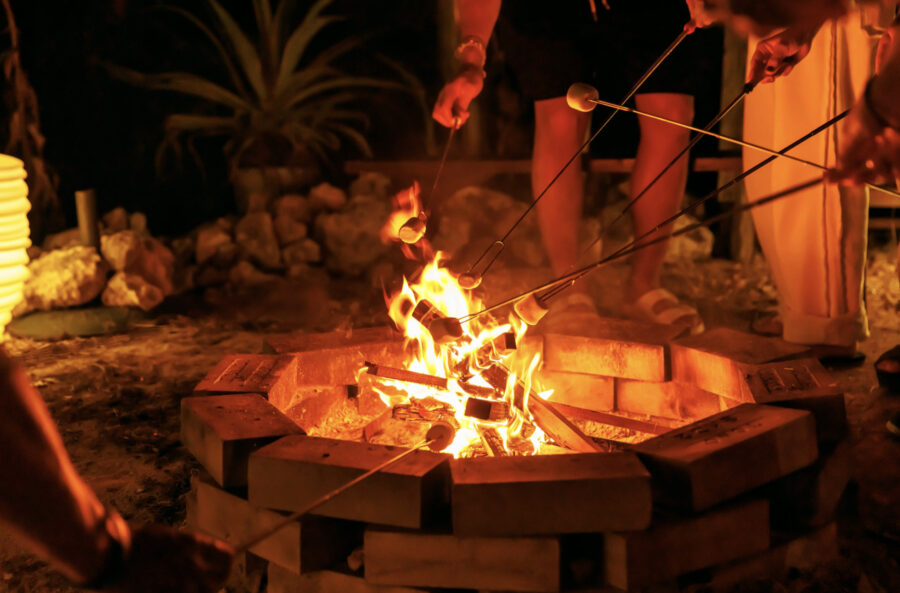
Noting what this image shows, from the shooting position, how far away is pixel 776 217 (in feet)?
11.0

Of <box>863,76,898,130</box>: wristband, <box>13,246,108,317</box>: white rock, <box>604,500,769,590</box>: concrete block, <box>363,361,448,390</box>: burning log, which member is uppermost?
<box>863,76,898,130</box>: wristband

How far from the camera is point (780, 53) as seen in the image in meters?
2.54

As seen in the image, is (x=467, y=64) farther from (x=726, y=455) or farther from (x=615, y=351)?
(x=726, y=455)

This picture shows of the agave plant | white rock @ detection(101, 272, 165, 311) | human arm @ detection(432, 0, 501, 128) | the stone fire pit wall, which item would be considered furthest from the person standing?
the agave plant

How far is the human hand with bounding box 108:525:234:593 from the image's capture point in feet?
4.27

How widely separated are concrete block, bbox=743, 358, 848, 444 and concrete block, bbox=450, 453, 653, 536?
60 cm

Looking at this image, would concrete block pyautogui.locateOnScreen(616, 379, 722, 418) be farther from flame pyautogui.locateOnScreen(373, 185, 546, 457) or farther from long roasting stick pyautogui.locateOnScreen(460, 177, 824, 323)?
long roasting stick pyautogui.locateOnScreen(460, 177, 824, 323)

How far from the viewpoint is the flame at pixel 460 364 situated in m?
2.35

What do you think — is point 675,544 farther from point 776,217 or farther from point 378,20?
point 378,20

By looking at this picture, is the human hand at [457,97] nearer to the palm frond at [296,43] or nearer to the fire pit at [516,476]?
the fire pit at [516,476]

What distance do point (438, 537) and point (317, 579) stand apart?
0.32 metres

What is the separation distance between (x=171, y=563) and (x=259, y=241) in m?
3.90

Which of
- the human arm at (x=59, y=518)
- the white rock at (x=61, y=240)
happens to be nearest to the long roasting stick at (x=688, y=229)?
the human arm at (x=59, y=518)

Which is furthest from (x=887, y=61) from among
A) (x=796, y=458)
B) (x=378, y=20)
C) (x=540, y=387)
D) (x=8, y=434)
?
(x=378, y=20)
